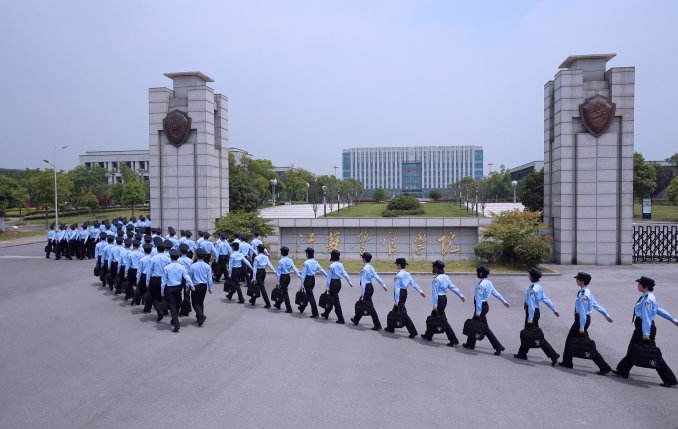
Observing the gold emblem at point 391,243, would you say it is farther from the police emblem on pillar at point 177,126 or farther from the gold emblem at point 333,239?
the police emblem on pillar at point 177,126

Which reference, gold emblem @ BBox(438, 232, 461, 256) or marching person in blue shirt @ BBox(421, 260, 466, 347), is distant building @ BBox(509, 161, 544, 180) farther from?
marching person in blue shirt @ BBox(421, 260, 466, 347)

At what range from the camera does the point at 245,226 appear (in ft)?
54.6

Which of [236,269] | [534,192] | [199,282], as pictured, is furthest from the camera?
[534,192]

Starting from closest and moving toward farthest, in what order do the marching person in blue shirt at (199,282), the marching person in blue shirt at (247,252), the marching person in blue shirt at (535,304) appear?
the marching person in blue shirt at (535,304) < the marching person in blue shirt at (199,282) < the marching person in blue shirt at (247,252)

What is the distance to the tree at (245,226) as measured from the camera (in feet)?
54.0

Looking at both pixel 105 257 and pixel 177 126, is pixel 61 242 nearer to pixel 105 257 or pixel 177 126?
pixel 177 126

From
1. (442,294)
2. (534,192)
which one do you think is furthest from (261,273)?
(534,192)

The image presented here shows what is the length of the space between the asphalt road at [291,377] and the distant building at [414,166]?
354ft

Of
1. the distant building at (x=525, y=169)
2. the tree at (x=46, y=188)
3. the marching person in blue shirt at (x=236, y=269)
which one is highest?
the distant building at (x=525, y=169)

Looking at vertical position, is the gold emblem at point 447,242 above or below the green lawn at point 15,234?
above

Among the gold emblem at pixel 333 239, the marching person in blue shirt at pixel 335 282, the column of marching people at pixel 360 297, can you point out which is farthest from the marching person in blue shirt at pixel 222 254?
the gold emblem at pixel 333 239

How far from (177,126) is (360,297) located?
1146 centimetres

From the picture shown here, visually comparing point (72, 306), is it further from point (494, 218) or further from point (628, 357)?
point (494, 218)

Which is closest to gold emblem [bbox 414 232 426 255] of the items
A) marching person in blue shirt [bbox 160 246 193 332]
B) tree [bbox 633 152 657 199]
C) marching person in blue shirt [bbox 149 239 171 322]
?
marching person in blue shirt [bbox 149 239 171 322]
